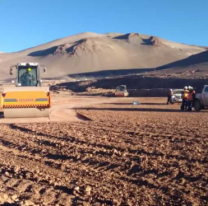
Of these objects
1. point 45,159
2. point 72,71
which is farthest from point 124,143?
point 72,71

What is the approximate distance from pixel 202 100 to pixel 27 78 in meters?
11.4

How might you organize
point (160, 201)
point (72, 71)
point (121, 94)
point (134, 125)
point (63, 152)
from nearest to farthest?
point (160, 201)
point (63, 152)
point (134, 125)
point (121, 94)
point (72, 71)

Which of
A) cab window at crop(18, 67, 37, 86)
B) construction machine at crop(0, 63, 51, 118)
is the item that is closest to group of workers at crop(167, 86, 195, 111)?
cab window at crop(18, 67, 37, 86)

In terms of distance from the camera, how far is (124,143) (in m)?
12.1

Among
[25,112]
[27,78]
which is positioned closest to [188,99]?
[27,78]

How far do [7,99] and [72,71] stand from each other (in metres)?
173

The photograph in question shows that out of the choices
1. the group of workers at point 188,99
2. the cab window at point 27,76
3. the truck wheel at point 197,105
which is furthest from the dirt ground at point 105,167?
the group of workers at point 188,99

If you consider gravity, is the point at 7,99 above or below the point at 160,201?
above

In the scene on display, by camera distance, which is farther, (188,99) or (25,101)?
(188,99)

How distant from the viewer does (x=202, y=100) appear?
26875 mm

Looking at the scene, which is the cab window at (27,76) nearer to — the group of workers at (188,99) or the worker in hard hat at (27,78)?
the worker in hard hat at (27,78)

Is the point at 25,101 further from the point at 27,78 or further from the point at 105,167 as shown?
the point at 105,167

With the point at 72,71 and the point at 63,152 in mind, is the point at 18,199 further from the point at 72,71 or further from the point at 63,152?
the point at 72,71

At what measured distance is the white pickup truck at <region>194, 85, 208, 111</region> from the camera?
87.2 feet
